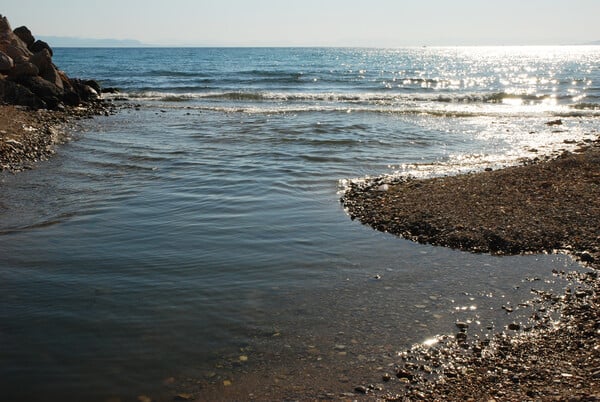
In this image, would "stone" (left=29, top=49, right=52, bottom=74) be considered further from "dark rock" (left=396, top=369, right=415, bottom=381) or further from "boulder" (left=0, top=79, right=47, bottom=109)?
"dark rock" (left=396, top=369, right=415, bottom=381)

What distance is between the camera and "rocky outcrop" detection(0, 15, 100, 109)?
2166 cm

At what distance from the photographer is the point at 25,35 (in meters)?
29.6

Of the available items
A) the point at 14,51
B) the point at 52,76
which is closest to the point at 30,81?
the point at 52,76

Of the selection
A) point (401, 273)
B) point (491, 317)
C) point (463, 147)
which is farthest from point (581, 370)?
point (463, 147)

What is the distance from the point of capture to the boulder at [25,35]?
Result: 29562 mm

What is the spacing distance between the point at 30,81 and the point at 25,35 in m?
9.01

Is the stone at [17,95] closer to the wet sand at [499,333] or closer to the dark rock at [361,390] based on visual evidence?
the wet sand at [499,333]

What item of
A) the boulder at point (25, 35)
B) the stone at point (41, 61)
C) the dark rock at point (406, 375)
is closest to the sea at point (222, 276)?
the dark rock at point (406, 375)

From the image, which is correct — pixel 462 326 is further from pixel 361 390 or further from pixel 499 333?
pixel 361 390

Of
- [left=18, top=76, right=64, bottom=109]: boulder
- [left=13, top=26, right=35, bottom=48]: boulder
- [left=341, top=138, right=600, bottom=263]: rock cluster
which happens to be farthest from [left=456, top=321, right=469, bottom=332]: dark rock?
[left=13, top=26, right=35, bottom=48]: boulder

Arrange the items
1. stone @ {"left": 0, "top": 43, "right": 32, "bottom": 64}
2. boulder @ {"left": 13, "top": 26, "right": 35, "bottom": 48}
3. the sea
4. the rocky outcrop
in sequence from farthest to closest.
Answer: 1. boulder @ {"left": 13, "top": 26, "right": 35, "bottom": 48}
2. stone @ {"left": 0, "top": 43, "right": 32, "bottom": 64}
3. the rocky outcrop
4. the sea

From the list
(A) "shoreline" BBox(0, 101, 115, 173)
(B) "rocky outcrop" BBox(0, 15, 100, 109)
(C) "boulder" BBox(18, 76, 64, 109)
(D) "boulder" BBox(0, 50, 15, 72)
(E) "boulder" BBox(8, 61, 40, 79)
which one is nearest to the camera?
(A) "shoreline" BBox(0, 101, 115, 173)

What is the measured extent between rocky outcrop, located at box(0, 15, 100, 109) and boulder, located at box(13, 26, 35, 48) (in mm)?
3227

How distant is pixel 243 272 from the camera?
7.19m
